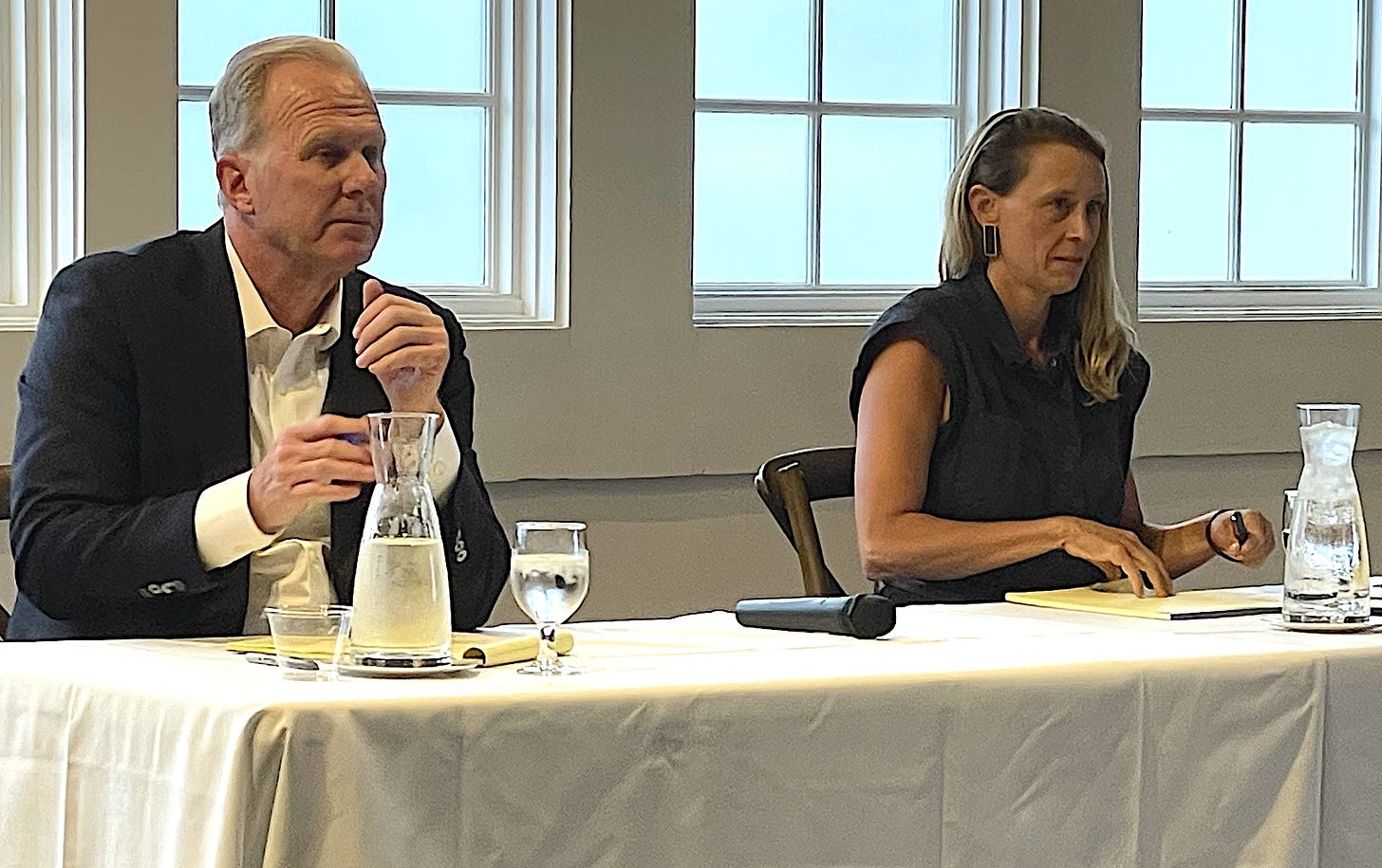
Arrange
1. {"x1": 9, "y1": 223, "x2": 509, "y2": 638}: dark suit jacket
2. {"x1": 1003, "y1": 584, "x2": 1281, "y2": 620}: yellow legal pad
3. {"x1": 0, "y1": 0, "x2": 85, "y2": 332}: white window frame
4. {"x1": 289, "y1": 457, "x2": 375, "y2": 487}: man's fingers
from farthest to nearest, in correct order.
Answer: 1. {"x1": 0, "y1": 0, "x2": 85, "y2": 332}: white window frame
2. {"x1": 1003, "y1": 584, "x2": 1281, "y2": 620}: yellow legal pad
3. {"x1": 9, "y1": 223, "x2": 509, "y2": 638}: dark suit jacket
4. {"x1": 289, "y1": 457, "x2": 375, "y2": 487}: man's fingers

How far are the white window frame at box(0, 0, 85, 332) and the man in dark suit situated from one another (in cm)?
116

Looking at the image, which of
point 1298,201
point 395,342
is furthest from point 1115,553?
point 1298,201

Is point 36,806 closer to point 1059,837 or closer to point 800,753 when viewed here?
point 800,753

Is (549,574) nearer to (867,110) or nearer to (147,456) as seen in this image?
(147,456)

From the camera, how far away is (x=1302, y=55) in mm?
4953

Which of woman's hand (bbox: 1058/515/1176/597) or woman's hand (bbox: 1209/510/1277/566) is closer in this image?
woman's hand (bbox: 1058/515/1176/597)

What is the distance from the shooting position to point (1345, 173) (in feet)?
16.5

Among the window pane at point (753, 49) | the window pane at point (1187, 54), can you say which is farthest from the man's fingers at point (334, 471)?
the window pane at point (1187, 54)

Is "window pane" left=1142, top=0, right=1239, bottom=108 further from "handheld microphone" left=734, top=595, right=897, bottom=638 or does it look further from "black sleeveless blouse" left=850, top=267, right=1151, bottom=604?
"handheld microphone" left=734, top=595, right=897, bottom=638

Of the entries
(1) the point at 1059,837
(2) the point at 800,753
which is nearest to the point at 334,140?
(2) the point at 800,753

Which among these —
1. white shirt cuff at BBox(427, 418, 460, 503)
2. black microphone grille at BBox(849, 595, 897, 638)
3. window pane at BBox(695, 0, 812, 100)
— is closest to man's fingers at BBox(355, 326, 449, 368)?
white shirt cuff at BBox(427, 418, 460, 503)

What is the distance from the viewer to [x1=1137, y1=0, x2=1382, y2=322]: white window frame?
4.75m

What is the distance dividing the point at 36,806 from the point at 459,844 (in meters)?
0.42

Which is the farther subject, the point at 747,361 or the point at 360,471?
the point at 747,361
